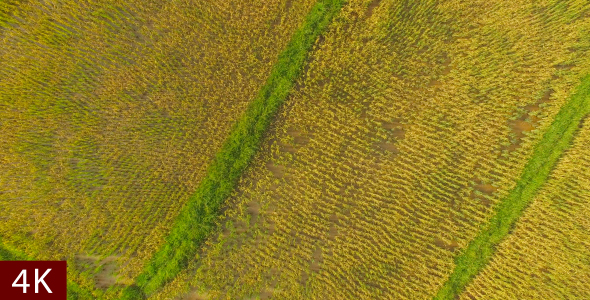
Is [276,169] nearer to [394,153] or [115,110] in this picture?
[394,153]

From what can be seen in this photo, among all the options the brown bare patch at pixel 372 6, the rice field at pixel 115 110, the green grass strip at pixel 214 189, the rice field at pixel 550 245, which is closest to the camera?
the rice field at pixel 550 245

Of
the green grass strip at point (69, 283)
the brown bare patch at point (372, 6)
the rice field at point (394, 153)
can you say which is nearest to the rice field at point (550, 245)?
the rice field at point (394, 153)

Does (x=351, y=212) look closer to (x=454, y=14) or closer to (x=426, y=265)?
(x=426, y=265)

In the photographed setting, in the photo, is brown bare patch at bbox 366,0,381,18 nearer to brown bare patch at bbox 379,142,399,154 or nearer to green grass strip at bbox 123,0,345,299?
green grass strip at bbox 123,0,345,299

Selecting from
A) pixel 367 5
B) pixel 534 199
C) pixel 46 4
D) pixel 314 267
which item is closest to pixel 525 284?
pixel 534 199

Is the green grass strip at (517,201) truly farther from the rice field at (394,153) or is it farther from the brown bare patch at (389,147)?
the brown bare patch at (389,147)
